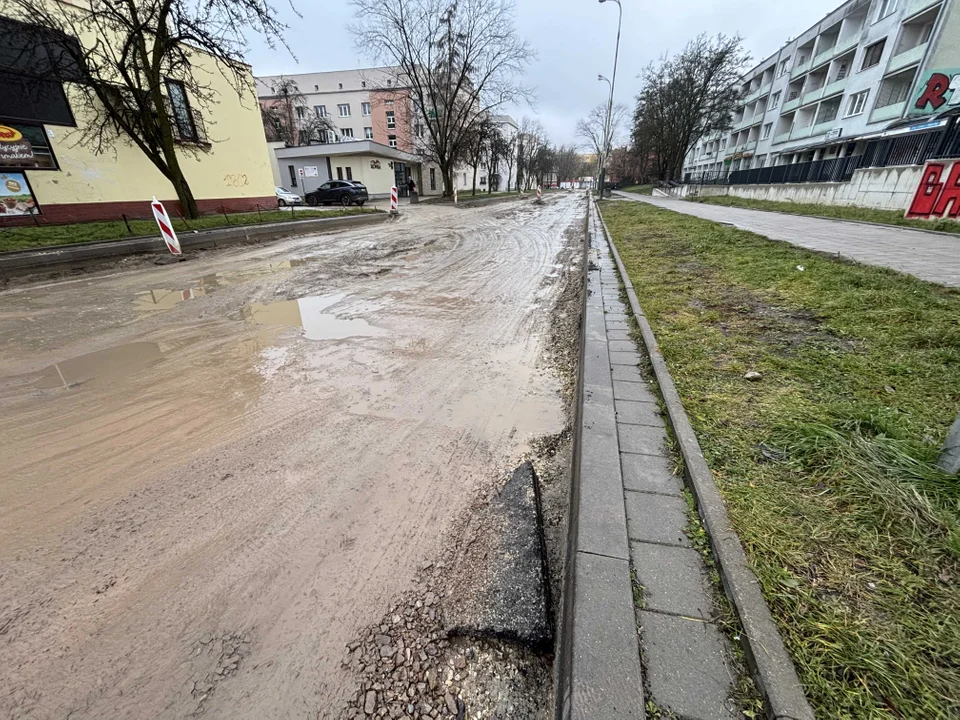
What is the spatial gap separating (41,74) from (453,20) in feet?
83.0

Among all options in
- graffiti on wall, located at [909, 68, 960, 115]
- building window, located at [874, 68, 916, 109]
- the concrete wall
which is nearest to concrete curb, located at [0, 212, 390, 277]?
the concrete wall

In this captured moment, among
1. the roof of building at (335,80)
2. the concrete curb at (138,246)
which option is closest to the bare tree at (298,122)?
the roof of building at (335,80)

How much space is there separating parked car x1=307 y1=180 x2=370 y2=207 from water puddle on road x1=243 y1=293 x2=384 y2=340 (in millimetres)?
23184

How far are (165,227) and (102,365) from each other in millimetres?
7738

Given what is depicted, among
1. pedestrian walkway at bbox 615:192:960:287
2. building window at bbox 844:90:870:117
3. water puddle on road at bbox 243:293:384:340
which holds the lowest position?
water puddle on road at bbox 243:293:384:340

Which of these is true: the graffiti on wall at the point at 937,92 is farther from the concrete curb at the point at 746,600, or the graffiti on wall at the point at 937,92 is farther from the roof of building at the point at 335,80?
the roof of building at the point at 335,80

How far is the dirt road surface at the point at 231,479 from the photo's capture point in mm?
1532

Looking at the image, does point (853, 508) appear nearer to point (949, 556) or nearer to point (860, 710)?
point (949, 556)

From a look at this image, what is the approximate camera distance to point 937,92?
20.2m

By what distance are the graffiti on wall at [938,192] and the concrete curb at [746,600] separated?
1428 cm

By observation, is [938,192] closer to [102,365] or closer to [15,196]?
[102,365]

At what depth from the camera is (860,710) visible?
3.61 feet

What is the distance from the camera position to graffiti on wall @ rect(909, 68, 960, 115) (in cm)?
1955

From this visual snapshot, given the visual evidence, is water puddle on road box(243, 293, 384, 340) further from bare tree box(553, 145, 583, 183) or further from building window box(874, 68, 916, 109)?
bare tree box(553, 145, 583, 183)
